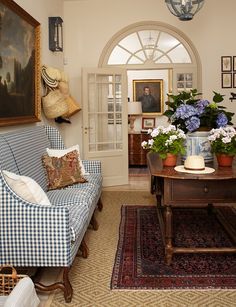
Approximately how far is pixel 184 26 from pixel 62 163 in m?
3.49

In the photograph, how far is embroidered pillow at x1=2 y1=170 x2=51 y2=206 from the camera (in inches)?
95.0

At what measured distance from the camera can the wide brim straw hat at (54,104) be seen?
4.79m

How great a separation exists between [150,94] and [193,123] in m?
5.69

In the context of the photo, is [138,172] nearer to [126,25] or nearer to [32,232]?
[126,25]

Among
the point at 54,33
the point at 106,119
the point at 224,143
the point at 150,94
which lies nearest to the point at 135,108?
the point at 150,94

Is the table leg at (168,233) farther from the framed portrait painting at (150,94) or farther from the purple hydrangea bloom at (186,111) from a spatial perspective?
the framed portrait painting at (150,94)

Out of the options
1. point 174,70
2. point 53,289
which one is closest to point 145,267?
point 53,289

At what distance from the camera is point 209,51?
5.96 m

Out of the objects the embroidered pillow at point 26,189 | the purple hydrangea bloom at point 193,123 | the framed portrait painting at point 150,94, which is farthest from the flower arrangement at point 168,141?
the framed portrait painting at point 150,94

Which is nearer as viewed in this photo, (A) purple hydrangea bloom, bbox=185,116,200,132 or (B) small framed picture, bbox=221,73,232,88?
(A) purple hydrangea bloom, bbox=185,116,200,132

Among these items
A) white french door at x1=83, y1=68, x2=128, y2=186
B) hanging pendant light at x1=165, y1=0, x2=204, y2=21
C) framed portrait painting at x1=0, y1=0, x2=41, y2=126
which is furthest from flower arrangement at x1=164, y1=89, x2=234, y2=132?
white french door at x1=83, y1=68, x2=128, y2=186

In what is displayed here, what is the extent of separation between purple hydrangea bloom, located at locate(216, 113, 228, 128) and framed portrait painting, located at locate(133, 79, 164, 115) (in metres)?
5.47

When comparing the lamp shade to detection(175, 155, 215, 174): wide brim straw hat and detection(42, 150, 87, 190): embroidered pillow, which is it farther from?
detection(175, 155, 215, 174): wide brim straw hat

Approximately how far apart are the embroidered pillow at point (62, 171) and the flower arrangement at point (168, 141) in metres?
1.10
